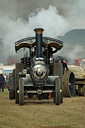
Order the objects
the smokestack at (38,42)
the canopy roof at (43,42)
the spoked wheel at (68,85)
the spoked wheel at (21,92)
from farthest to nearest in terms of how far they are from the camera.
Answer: the spoked wheel at (68,85) → the canopy roof at (43,42) → the smokestack at (38,42) → the spoked wheel at (21,92)

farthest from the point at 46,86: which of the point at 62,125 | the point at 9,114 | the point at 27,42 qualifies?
the point at 62,125

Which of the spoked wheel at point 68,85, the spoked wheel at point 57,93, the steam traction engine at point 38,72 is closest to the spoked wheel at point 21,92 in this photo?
the steam traction engine at point 38,72

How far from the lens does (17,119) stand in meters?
8.14

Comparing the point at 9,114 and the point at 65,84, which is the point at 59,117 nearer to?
the point at 9,114

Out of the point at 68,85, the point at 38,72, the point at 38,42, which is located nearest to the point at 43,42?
the point at 38,42

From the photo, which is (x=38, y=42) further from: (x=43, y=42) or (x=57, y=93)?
(x=57, y=93)

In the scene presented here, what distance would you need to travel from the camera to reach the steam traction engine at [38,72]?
1205cm

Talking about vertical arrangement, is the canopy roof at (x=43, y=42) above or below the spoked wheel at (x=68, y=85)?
above

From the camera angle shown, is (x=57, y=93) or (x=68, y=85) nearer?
(x=57, y=93)

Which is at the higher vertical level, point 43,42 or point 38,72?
point 43,42

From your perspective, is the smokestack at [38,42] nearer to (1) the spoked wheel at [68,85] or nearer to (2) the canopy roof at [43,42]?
(2) the canopy roof at [43,42]

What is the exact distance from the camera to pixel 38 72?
475 inches

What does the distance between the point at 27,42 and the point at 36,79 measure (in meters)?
2.01

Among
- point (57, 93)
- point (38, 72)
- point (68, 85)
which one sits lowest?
point (57, 93)
